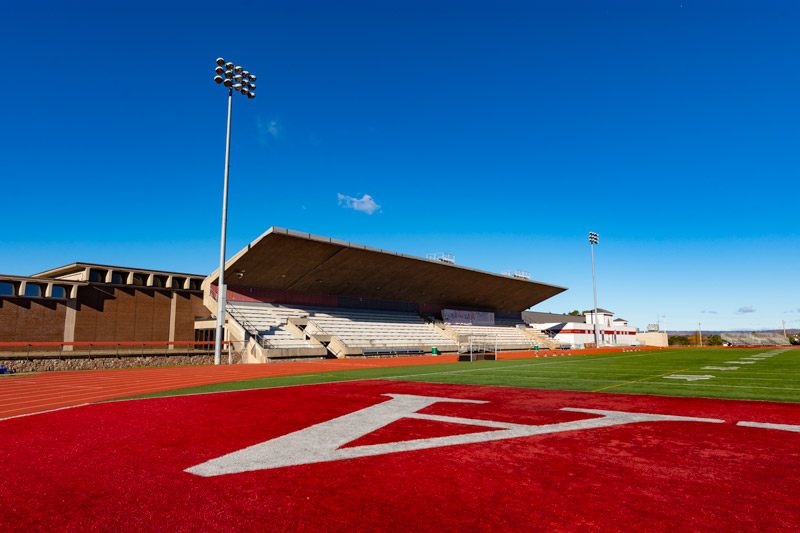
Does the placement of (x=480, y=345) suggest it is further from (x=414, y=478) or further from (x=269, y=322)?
(x=414, y=478)

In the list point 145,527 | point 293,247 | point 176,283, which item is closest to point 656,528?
point 145,527

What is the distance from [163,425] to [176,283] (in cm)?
2861

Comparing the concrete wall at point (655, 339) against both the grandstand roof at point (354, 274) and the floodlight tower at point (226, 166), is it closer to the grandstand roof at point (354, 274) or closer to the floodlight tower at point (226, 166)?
the grandstand roof at point (354, 274)

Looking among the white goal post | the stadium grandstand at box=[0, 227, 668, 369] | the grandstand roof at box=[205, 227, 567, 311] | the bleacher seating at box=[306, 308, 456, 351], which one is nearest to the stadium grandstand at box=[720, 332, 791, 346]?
the grandstand roof at box=[205, 227, 567, 311]

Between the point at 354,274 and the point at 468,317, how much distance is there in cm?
2077

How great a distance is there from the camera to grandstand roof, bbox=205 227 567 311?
32969mm

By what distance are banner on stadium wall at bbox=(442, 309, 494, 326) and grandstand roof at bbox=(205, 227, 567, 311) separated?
1.41 meters

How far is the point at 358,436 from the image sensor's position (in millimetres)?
6543

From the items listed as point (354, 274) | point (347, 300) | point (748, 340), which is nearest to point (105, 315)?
point (354, 274)

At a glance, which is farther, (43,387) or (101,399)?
(43,387)

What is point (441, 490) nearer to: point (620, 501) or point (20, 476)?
point (620, 501)

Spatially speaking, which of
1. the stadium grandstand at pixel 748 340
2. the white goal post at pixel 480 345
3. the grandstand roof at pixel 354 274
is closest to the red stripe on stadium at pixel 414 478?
the grandstand roof at pixel 354 274

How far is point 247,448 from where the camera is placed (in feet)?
19.2

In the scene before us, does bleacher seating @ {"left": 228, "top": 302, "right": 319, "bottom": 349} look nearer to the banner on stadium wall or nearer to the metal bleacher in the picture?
the metal bleacher
